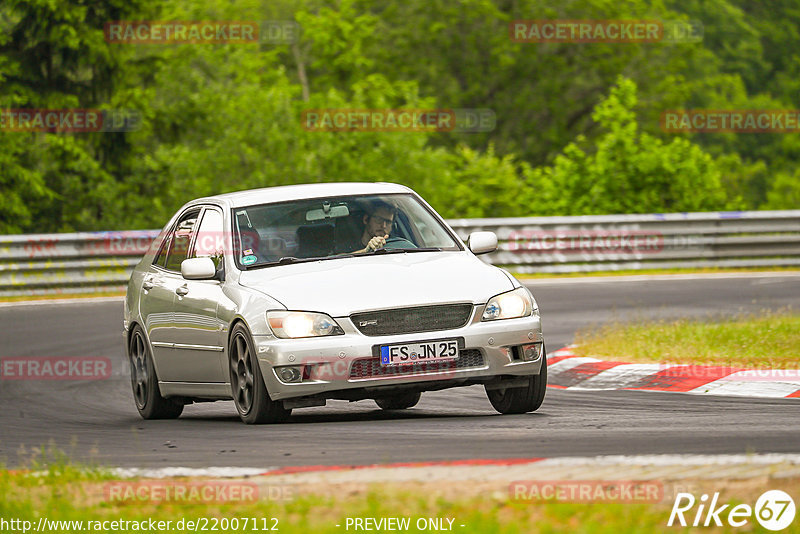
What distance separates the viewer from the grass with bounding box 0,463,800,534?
5.34 meters

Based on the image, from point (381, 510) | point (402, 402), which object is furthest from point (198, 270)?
point (381, 510)

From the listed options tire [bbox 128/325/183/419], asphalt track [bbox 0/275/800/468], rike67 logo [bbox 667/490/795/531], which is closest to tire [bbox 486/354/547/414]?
asphalt track [bbox 0/275/800/468]

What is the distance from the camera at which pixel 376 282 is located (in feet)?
29.6

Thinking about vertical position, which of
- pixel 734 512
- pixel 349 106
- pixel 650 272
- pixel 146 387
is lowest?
pixel 650 272

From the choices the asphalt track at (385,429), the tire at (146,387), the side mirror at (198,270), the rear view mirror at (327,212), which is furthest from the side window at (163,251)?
the rear view mirror at (327,212)

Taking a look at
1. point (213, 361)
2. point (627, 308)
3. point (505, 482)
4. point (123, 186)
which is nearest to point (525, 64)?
point (123, 186)

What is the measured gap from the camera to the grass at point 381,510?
17.5ft

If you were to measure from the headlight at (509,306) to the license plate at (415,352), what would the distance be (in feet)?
1.14

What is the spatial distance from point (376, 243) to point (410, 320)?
123cm

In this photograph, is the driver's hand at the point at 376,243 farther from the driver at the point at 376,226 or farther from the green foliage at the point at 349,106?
the green foliage at the point at 349,106

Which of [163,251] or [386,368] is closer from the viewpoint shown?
[386,368]

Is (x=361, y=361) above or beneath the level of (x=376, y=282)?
beneath

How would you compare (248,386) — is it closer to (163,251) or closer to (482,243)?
(482,243)

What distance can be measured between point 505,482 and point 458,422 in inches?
106
